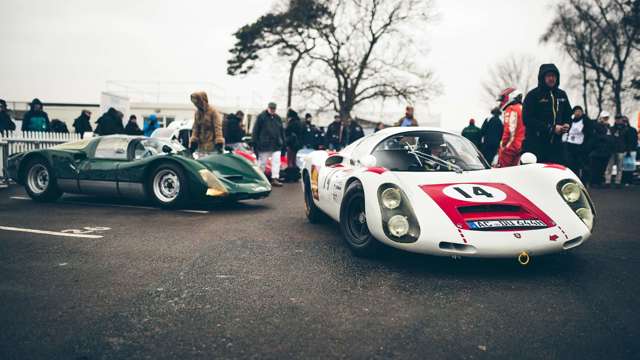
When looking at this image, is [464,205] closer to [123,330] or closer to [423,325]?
[423,325]

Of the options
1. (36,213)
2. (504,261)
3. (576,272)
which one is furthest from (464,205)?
(36,213)

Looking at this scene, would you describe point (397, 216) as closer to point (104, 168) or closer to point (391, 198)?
point (391, 198)

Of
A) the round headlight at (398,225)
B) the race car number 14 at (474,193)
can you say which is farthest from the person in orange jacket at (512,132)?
the round headlight at (398,225)

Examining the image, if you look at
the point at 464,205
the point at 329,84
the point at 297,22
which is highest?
the point at 297,22

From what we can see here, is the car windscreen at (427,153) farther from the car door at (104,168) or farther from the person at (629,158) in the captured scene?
the person at (629,158)

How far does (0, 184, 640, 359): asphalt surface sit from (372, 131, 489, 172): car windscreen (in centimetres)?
92

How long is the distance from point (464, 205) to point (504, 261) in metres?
0.67

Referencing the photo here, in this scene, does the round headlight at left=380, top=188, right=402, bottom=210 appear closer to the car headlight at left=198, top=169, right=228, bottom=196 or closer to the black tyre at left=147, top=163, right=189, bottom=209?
the car headlight at left=198, top=169, right=228, bottom=196

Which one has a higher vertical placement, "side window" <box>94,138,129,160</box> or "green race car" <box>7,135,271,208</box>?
"side window" <box>94,138,129,160</box>

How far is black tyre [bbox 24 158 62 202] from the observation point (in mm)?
7359

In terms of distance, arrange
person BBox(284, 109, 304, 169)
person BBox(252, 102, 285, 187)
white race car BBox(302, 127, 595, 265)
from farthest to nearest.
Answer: person BBox(284, 109, 304, 169), person BBox(252, 102, 285, 187), white race car BBox(302, 127, 595, 265)

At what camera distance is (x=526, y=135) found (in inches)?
220

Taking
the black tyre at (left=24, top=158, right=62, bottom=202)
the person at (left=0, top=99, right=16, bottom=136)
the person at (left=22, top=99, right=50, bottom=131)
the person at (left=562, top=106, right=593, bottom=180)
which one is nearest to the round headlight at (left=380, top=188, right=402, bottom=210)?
the black tyre at (left=24, top=158, right=62, bottom=202)

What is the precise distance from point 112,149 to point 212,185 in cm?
180
